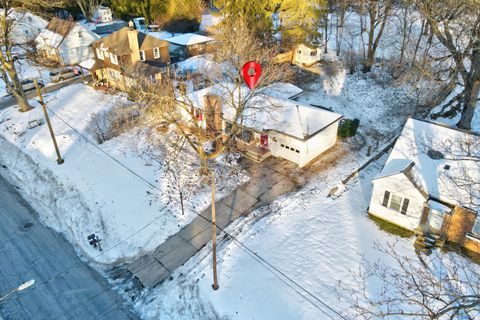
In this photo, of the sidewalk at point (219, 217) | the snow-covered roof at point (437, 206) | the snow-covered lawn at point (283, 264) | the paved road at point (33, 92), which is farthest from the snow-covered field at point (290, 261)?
the paved road at point (33, 92)

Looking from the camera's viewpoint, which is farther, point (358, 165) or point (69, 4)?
point (69, 4)

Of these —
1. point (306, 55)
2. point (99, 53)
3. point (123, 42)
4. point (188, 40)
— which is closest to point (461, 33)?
point (306, 55)

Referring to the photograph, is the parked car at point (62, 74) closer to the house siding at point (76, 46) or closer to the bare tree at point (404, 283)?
the house siding at point (76, 46)

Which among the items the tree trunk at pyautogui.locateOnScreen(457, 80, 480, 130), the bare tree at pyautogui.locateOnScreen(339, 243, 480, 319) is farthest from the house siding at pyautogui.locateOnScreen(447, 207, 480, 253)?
the tree trunk at pyautogui.locateOnScreen(457, 80, 480, 130)

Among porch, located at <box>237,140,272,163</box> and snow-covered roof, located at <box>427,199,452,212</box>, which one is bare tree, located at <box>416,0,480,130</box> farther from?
porch, located at <box>237,140,272,163</box>

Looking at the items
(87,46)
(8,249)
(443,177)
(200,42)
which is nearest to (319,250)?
(443,177)

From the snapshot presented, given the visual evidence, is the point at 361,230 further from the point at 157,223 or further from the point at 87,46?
the point at 87,46

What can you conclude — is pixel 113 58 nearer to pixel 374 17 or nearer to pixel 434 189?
pixel 374 17
